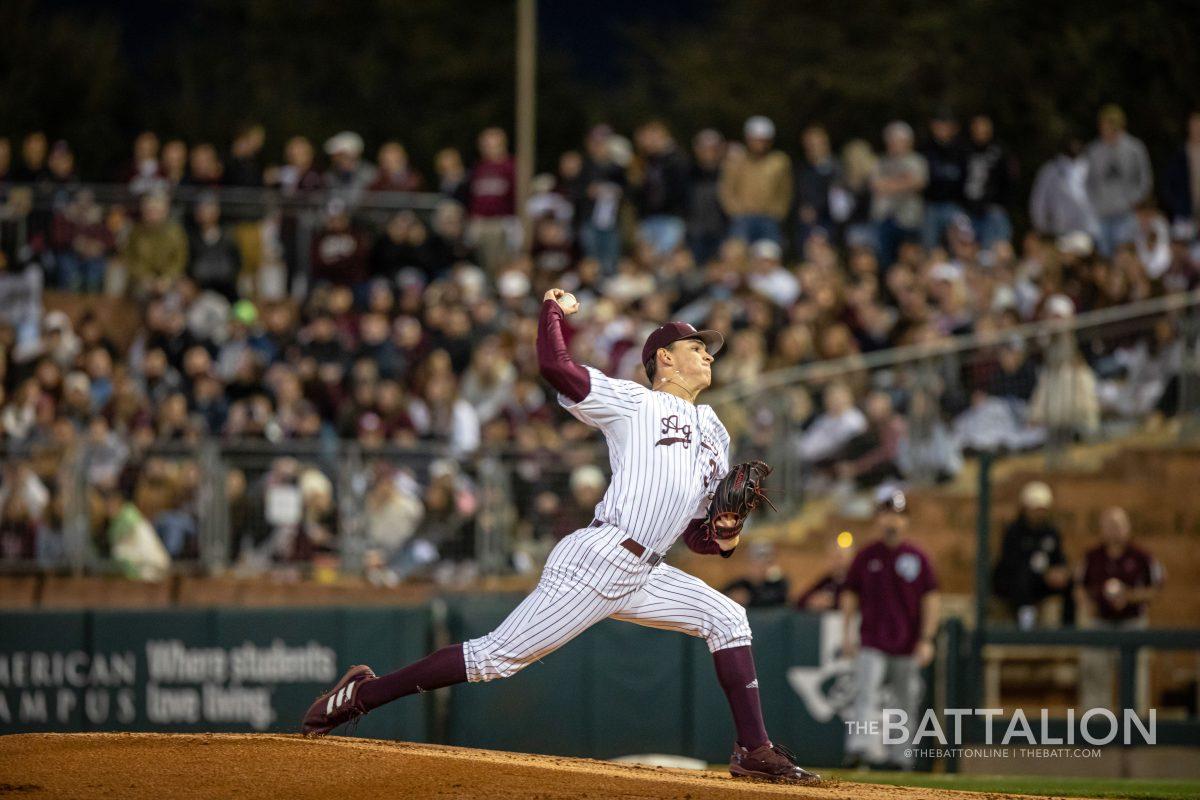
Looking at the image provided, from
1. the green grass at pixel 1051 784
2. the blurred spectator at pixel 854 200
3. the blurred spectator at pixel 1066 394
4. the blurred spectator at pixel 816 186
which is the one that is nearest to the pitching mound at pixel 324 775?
the green grass at pixel 1051 784

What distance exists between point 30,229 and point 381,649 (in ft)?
23.9

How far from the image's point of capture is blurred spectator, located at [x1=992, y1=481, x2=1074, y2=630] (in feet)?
48.8

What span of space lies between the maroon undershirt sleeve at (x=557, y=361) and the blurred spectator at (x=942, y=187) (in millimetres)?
11910

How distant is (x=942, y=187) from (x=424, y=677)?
1262cm

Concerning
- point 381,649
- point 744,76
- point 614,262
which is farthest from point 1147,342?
point 744,76

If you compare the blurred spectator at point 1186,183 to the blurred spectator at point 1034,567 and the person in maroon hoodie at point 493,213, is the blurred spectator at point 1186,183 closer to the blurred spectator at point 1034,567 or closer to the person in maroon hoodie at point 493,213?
the blurred spectator at point 1034,567

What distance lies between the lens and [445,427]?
16.8m

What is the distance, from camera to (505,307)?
61.4 ft

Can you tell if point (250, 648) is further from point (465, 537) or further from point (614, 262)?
point (614, 262)

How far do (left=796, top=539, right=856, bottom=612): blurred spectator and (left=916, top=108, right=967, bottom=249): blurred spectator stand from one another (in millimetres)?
5548

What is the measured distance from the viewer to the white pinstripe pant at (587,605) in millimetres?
7934

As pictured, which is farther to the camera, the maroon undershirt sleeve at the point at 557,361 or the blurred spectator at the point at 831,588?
the blurred spectator at the point at 831,588

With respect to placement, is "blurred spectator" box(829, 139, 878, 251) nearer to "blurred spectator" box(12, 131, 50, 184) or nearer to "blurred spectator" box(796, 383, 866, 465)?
"blurred spectator" box(796, 383, 866, 465)

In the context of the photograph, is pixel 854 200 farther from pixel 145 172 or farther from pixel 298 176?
pixel 145 172
